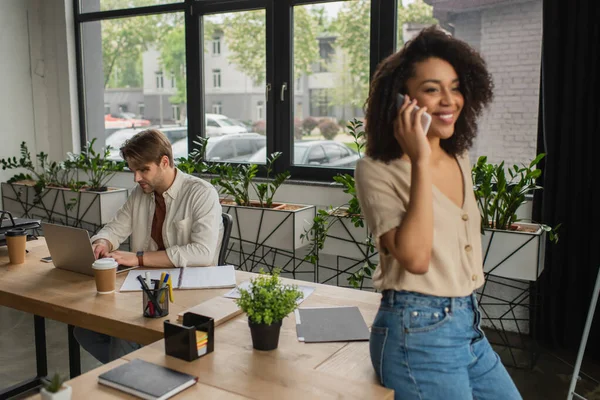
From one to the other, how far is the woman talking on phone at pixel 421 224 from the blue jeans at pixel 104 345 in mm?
1129

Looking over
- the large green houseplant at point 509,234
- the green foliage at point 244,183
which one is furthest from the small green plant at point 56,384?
the green foliage at point 244,183

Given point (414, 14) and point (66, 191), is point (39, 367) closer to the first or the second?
point (66, 191)

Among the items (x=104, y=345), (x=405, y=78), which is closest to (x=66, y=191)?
(x=104, y=345)

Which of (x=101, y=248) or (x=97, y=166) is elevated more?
(x=97, y=166)

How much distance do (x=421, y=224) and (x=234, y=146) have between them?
137 inches

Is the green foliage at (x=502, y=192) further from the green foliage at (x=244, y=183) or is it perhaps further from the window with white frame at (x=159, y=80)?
the window with white frame at (x=159, y=80)

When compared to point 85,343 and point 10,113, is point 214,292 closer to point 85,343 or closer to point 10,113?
point 85,343

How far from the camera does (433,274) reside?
1.19m

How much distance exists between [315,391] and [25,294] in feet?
3.98

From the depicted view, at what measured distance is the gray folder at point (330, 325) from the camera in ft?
5.28

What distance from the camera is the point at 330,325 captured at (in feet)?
5.55

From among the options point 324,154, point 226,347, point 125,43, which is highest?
point 125,43

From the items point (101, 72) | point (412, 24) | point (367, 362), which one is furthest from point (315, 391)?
point (101, 72)

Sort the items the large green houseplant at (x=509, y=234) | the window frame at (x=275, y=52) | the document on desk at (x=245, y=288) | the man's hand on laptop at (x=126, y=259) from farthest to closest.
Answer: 1. the window frame at (x=275, y=52)
2. the large green houseplant at (x=509, y=234)
3. the man's hand on laptop at (x=126, y=259)
4. the document on desk at (x=245, y=288)
